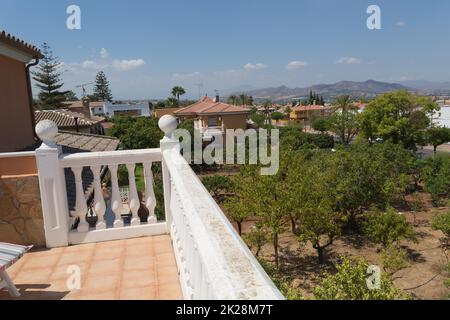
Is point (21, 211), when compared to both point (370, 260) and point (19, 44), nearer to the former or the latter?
point (19, 44)

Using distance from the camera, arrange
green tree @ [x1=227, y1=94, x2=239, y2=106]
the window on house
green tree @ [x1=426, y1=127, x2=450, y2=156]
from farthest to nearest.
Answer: green tree @ [x1=227, y1=94, x2=239, y2=106], the window on house, green tree @ [x1=426, y1=127, x2=450, y2=156]

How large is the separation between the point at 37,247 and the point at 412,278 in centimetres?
1329

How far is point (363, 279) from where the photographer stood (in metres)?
5.78

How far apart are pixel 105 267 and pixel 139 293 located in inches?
23.3

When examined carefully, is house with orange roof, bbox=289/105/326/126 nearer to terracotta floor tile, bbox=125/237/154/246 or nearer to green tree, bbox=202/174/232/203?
green tree, bbox=202/174/232/203

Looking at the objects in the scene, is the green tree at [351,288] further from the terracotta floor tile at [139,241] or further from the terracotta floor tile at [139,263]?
the terracotta floor tile at [139,263]

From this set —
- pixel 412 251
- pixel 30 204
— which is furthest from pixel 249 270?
pixel 412 251

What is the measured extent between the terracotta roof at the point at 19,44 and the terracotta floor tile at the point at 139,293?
4453 millimetres

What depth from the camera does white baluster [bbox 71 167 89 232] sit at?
11.8ft

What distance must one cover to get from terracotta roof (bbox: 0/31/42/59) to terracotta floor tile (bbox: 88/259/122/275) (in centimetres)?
394

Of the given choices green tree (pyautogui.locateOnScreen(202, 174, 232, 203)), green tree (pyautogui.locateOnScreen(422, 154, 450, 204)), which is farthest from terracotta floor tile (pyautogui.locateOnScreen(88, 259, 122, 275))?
green tree (pyautogui.locateOnScreen(422, 154, 450, 204))

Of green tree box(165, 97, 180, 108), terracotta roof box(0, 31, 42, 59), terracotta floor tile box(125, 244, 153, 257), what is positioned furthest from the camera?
green tree box(165, 97, 180, 108)

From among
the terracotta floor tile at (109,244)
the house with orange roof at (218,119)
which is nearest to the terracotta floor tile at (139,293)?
the terracotta floor tile at (109,244)
